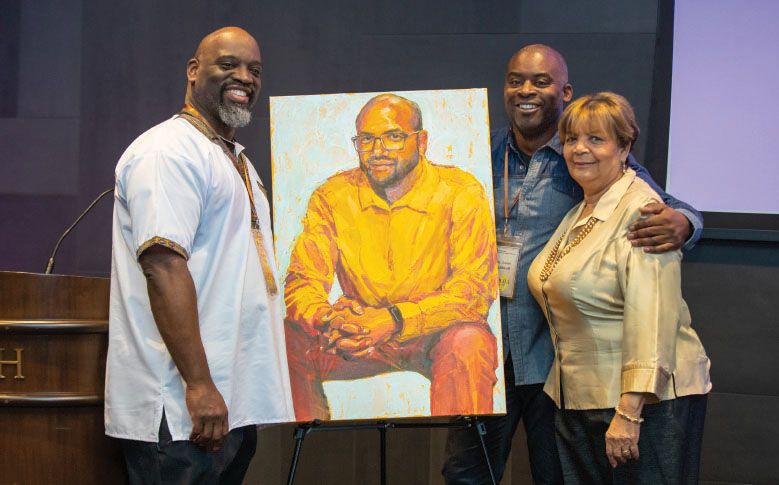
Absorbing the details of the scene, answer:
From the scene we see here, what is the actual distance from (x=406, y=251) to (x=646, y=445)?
2.89 ft

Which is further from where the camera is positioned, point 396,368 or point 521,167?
point 521,167

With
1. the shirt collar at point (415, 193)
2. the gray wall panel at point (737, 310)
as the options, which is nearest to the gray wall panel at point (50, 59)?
the shirt collar at point (415, 193)

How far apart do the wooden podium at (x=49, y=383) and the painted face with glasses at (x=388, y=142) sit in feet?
3.05

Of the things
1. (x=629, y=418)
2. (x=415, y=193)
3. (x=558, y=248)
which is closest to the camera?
(x=629, y=418)

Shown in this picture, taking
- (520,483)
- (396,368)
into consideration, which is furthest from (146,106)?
(520,483)

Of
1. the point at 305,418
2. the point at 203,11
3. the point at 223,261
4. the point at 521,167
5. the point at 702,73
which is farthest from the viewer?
the point at 203,11

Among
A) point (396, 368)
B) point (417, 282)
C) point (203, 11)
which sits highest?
point (203, 11)

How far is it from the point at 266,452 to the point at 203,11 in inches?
81.8

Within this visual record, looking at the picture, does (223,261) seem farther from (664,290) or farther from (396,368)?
(664,290)

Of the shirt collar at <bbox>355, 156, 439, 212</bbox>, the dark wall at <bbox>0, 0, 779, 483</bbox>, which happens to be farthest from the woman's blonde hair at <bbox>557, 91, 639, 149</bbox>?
the dark wall at <bbox>0, 0, 779, 483</bbox>

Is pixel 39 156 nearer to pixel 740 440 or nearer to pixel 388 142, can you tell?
pixel 388 142

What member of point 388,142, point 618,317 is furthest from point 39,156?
point 618,317

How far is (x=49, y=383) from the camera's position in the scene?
5.89 feet

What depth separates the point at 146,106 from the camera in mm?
A: 3188
